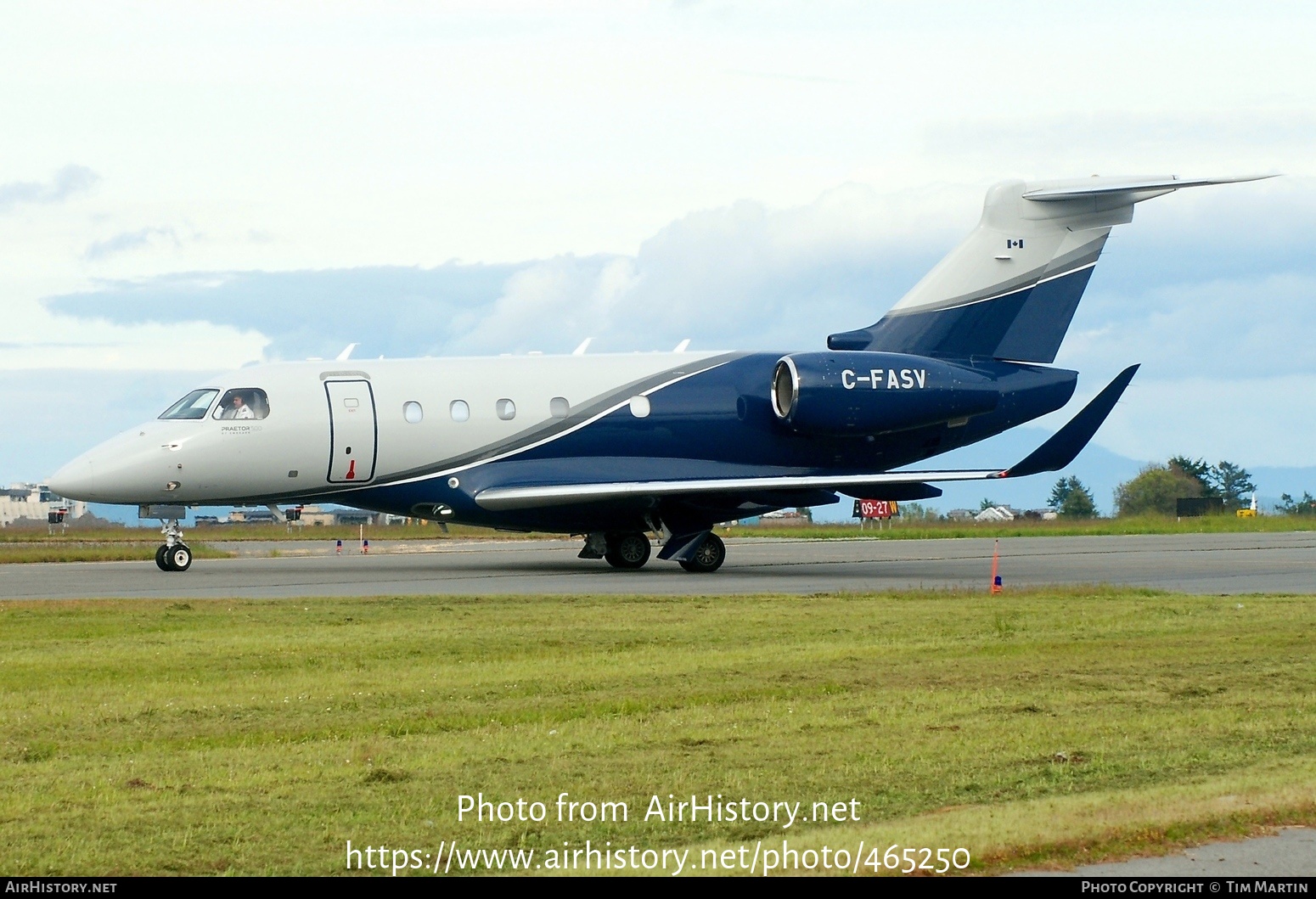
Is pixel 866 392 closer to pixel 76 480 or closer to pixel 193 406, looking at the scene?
pixel 193 406

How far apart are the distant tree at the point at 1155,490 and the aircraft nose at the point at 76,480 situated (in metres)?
53.4

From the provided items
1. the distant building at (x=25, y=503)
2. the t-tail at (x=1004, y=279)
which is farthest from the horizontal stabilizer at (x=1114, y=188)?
the distant building at (x=25, y=503)

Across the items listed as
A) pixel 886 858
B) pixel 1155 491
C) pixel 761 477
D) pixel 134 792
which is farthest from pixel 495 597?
pixel 1155 491

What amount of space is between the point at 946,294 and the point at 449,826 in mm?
23880

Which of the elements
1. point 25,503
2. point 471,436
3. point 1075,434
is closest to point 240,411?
point 471,436

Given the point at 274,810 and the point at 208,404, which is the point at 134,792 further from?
the point at 208,404

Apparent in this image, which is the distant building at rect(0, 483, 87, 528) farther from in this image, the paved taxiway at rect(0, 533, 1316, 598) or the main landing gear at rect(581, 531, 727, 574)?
the main landing gear at rect(581, 531, 727, 574)

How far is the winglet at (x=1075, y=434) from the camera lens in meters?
25.4

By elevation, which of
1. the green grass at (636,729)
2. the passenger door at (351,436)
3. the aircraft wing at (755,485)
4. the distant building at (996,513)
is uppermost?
the passenger door at (351,436)

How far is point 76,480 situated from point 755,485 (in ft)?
38.5

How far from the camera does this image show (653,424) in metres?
27.7

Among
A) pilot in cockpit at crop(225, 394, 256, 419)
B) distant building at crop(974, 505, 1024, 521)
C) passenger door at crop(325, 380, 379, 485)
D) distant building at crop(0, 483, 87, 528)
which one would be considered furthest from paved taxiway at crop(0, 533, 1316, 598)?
distant building at crop(0, 483, 87, 528)

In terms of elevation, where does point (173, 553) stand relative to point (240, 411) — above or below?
below

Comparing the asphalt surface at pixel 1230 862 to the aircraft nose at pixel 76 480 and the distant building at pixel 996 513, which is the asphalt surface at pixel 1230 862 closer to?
the aircraft nose at pixel 76 480
